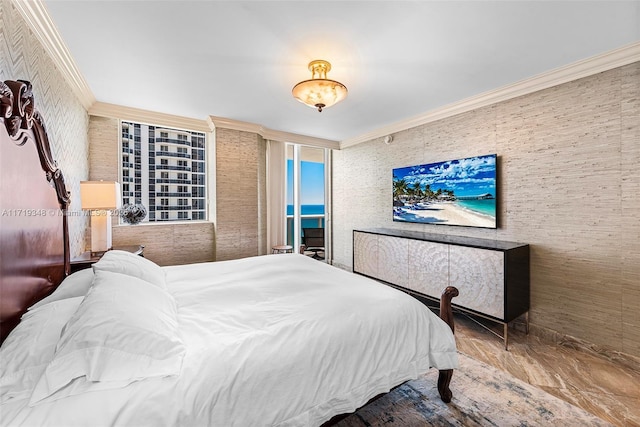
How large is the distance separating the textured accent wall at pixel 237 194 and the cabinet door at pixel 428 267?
2370 millimetres

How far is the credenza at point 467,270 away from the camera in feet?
8.14

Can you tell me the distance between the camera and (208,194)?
166 inches

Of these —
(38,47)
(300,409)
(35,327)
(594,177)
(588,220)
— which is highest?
(38,47)

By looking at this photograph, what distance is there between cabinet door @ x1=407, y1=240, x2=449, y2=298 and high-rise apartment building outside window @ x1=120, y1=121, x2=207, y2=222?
10.4 ft

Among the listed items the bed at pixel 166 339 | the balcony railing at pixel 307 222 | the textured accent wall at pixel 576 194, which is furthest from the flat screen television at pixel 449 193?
the balcony railing at pixel 307 222

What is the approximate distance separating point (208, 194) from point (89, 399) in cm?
360

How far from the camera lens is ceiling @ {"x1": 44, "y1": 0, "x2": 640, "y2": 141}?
172 centimetres

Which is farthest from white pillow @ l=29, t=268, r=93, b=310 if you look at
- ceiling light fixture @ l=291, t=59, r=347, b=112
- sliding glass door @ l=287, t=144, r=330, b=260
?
sliding glass door @ l=287, t=144, r=330, b=260

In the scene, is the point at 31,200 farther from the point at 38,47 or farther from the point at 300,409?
the point at 300,409

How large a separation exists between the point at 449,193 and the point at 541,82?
54.0 inches

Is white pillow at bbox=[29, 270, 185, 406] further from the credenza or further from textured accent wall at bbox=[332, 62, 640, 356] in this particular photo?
textured accent wall at bbox=[332, 62, 640, 356]

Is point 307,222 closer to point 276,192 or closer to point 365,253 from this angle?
point 276,192

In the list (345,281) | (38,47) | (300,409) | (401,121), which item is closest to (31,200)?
(38,47)

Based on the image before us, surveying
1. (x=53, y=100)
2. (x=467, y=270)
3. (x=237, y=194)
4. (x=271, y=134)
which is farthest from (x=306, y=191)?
(x=53, y=100)
